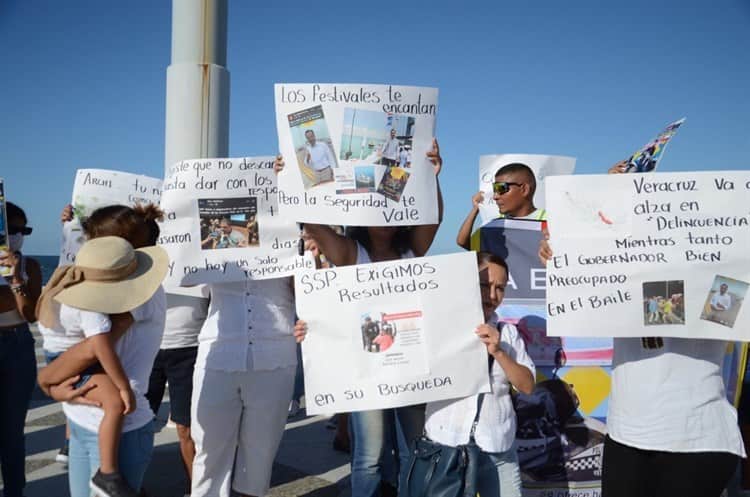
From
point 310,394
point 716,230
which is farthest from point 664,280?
point 310,394

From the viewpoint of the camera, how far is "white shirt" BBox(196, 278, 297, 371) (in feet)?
9.70

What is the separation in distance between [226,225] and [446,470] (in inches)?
72.4

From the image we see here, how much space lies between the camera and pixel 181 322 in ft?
12.3

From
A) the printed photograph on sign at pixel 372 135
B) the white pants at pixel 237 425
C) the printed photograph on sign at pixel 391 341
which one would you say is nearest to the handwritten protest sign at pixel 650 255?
the printed photograph on sign at pixel 391 341

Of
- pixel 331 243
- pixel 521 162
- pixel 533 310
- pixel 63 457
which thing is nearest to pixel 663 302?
pixel 533 310

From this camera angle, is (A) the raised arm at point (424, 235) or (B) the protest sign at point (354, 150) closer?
(B) the protest sign at point (354, 150)

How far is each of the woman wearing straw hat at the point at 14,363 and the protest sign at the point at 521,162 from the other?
3.37m

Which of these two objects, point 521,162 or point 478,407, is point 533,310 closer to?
point 478,407

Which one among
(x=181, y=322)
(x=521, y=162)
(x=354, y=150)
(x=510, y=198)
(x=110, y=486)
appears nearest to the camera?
(x=110, y=486)

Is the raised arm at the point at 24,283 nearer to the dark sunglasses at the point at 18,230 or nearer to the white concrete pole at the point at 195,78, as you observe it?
the dark sunglasses at the point at 18,230

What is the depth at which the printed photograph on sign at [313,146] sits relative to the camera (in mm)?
2787

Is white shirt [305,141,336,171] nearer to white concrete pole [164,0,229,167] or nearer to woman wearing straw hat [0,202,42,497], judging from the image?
woman wearing straw hat [0,202,42,497]

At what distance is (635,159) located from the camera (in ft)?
8.65

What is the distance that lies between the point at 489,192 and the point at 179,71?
3.14 m
